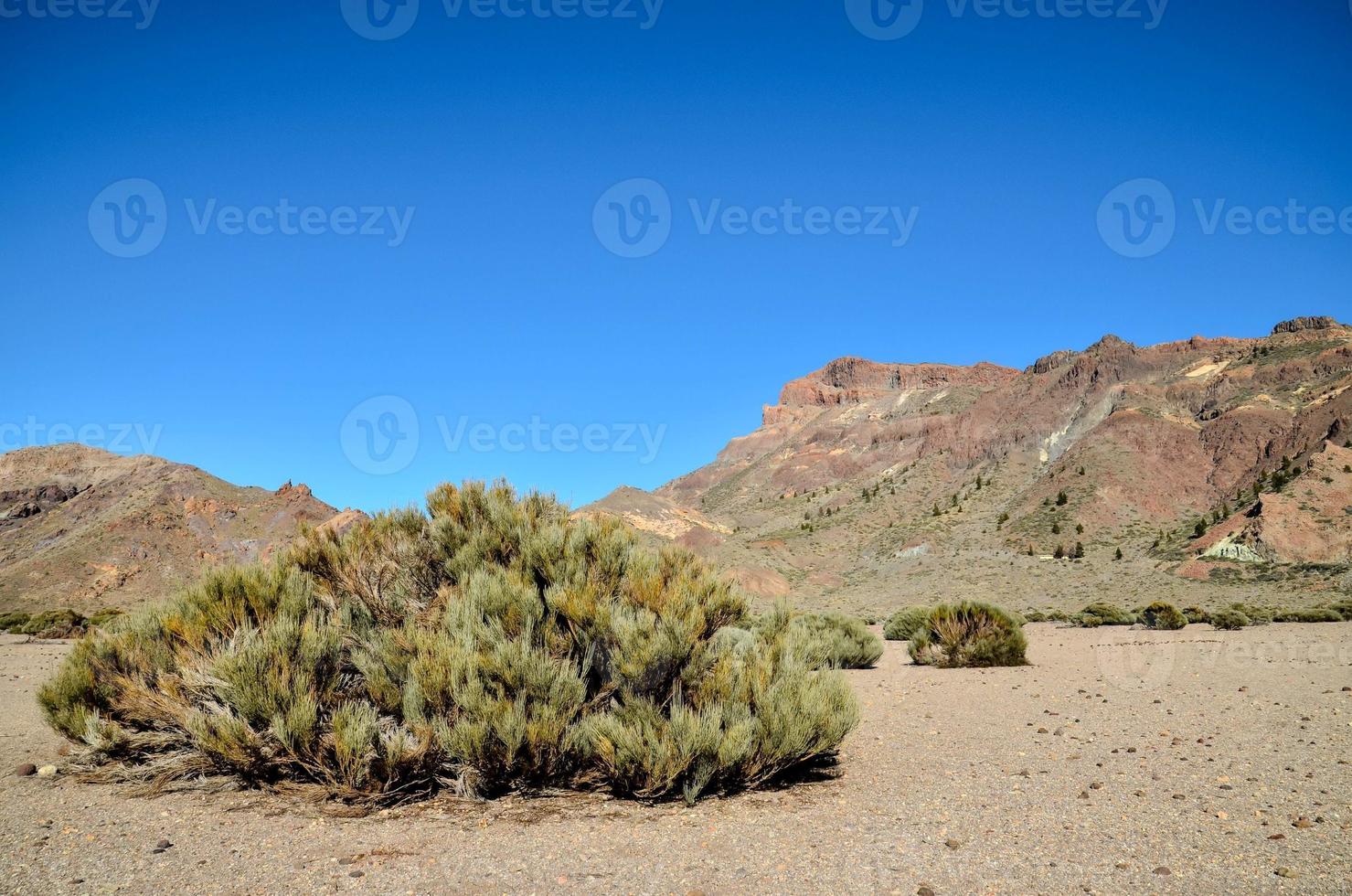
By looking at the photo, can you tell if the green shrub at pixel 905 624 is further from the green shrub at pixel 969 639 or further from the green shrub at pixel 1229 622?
the green shrub at pixel 1229 622

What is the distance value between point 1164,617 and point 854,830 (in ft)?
70.3

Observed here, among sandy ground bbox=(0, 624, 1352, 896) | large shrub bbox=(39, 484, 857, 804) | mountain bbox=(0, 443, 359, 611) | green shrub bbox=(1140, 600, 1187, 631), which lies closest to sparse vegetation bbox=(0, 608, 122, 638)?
mountain bbox=(0, 443, 359, 611)

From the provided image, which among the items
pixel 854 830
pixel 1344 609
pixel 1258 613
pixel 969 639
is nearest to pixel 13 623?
pixel 969 639

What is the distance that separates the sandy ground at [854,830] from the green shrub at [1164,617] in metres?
14.9

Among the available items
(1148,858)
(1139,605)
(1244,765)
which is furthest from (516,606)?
(1139,605)

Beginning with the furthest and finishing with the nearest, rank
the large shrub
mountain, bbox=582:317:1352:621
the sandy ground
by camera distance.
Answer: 1. mountain, bbox=582:317:1352:621
2. the large shrub
3. the sandy ground

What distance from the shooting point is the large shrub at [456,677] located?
6.20 metres

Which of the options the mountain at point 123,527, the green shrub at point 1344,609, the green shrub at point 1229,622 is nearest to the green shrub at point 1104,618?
the green shrub at point 1229,622

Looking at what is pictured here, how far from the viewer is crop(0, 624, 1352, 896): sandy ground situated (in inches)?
187

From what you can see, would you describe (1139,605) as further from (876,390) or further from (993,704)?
(876,390)

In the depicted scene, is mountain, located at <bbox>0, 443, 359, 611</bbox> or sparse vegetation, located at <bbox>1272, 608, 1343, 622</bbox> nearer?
sparse vegetation, located at <bbox>1272, 608, 1343, 622</bbox>

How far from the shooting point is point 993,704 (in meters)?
11.2

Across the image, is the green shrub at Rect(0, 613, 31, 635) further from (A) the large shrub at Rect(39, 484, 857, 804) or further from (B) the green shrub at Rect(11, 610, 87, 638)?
(A) the large shrub at Rect(39, 484, 857, 804)

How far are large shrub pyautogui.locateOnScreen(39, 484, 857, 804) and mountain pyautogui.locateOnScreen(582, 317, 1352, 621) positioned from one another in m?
11.6
